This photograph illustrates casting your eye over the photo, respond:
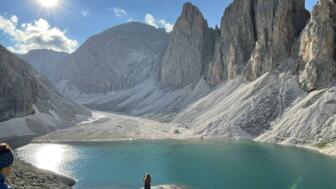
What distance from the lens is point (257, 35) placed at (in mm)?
153750

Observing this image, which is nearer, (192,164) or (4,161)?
(4,161)

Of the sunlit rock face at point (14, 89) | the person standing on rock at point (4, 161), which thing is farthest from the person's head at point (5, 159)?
the sunlit rock face at point (14, 89)

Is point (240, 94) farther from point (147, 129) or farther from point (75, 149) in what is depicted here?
point (75, 149)

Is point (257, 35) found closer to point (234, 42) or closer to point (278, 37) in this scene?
point (234, 42)

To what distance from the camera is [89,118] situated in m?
162

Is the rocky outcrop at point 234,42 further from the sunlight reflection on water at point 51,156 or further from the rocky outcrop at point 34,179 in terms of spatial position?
the rocky outcrop at point 34,179

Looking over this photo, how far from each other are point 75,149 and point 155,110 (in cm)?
10418

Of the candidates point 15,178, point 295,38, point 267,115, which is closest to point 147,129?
point 267,115

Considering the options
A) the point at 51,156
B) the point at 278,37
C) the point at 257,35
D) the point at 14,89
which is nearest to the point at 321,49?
the point at 278,37

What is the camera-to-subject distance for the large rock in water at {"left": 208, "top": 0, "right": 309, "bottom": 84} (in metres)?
132

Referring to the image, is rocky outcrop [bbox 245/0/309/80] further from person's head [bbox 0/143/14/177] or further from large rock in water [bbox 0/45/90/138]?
person's head [bbox 0/143/14/177]

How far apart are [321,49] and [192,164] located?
2368 inches

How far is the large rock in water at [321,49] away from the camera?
106519 millimetres

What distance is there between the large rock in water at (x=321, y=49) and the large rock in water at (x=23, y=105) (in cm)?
8014
